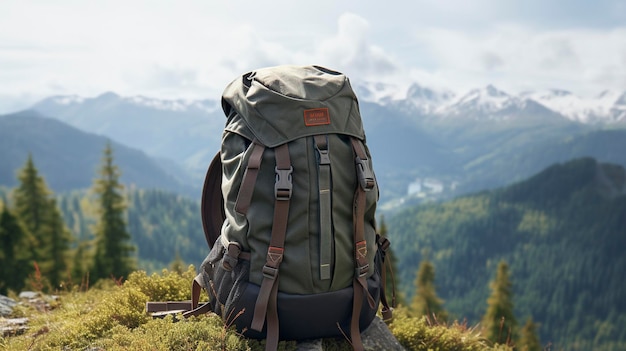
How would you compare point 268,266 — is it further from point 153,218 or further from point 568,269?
point 153,218

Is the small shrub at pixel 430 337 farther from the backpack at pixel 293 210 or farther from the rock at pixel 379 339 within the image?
the backpack at pixel 293 210

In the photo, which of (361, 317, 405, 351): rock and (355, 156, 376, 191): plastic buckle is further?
(361, 317, 405, 351): rock

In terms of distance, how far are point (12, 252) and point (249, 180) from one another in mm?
23744

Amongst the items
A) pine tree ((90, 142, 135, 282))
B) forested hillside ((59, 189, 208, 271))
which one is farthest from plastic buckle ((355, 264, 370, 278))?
forested hillside ((59, 189, 208, 271))

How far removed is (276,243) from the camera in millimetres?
3869

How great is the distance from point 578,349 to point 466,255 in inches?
2649

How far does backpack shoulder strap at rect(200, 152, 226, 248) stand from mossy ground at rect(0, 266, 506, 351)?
2.74ft

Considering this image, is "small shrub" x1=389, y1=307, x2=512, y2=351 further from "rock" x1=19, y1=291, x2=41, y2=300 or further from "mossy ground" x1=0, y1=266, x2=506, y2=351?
"rock" x1=19, y1=291, x2=41, y2=300

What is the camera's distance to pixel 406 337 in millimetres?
5246

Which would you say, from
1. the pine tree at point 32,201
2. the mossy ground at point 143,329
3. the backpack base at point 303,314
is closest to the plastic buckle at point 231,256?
the backpack base at point 303,314

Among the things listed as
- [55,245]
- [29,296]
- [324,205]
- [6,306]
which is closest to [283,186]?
[324,205]

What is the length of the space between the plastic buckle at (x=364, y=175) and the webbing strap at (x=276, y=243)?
0.64 metres

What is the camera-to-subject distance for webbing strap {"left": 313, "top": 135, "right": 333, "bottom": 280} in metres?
3.95

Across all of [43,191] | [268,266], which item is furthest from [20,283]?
[268,266]
